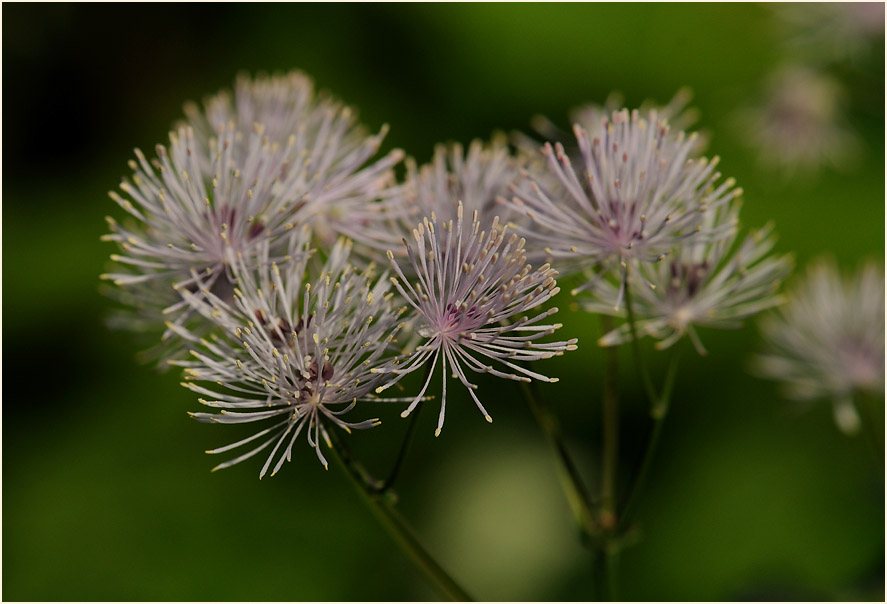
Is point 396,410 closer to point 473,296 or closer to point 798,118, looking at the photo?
point 798,118

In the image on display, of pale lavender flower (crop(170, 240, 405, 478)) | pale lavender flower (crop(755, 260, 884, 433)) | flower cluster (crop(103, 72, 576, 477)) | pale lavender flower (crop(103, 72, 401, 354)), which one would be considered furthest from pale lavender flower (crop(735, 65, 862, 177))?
pale lavender flower (crop(170, 240, 405, 478))

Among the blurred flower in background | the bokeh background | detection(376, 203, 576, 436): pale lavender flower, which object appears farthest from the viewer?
the bokeh background

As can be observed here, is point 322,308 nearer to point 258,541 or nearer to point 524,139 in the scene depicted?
point 524,139

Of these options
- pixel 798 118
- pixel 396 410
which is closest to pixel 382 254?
pixel 396 410

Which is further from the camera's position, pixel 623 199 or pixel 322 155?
pixel 322 155

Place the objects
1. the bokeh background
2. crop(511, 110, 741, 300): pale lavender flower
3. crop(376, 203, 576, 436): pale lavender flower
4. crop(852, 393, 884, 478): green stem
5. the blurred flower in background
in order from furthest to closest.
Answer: the bokeh background < the blurred flower in background < crop(852, 393, 884, 478): green stem < crop(511, 110, 741, 300): pale lavender flower < crop(376, 203, 576, 436): pale lavender flower

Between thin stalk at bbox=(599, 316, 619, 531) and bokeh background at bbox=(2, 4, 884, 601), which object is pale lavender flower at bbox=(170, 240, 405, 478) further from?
bokeh background at bbox=(2, 4, 884, 601)
